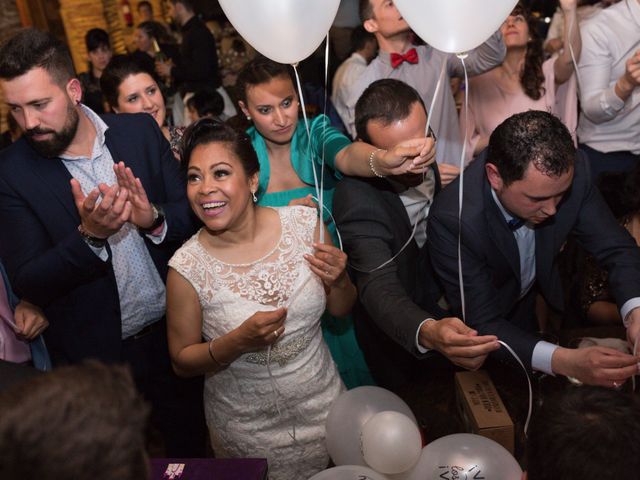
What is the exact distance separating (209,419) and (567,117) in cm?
223

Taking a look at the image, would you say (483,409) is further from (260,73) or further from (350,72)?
(350,72)

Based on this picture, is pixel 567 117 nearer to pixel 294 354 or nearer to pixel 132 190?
pixel 294 354

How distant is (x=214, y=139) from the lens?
1.79 meters

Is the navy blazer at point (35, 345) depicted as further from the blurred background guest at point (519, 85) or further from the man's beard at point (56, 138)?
the blurred background guest at point (519, 85)

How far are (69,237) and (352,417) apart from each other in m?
0.92

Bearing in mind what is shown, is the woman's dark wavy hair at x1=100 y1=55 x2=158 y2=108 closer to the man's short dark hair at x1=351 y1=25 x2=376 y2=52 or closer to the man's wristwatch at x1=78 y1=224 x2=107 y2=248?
the man's wristwatch at x1=78 y1=224 x2=107 y2=248

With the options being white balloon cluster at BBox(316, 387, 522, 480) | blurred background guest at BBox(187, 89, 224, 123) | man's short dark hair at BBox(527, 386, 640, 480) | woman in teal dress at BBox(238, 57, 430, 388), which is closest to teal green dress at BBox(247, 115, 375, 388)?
woman in teal dress at BBox(238, 57, 430, 388)

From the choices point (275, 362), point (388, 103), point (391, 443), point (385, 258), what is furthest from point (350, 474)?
point (388, 103)

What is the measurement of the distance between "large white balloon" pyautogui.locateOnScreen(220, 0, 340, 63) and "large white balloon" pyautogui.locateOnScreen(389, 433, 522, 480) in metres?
1.12

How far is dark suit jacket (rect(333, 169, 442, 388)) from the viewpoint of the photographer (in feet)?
5.91

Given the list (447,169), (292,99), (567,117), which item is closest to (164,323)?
(292,99)

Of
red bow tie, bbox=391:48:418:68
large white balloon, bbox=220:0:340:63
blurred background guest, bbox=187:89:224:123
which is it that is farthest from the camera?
blurred background guest, bbox=187:89:224:123

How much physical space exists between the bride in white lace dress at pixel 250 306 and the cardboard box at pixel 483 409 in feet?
1.32

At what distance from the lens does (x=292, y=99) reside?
2.23 m
